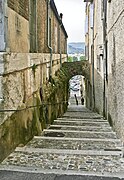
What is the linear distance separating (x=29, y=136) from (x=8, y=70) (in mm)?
2335

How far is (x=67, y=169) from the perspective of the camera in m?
4.63

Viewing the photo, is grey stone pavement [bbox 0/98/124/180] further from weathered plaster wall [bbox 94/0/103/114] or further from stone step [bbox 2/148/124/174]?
weathered plaster wall [bbox 94/0/103/114]

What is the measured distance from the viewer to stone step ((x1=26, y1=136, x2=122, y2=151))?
245 inches

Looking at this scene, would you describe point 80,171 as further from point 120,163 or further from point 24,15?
point 24,15

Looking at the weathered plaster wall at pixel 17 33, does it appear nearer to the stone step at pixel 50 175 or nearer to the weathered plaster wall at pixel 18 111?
the weathered plaster wall at pixel 18 111

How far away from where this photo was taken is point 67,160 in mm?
5113

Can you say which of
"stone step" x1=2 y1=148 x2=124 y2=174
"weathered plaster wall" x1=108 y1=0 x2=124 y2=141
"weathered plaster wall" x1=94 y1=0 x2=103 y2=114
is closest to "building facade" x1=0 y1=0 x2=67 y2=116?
"stone step" x1=2 y1=148 x2=124 y2=174

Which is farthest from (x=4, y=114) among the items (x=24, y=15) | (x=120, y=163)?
(x=24, y=15)

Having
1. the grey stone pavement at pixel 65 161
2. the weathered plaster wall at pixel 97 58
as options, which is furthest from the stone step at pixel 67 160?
the weathered plaster wall at pixel 97 58

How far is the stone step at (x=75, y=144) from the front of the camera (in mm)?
6219

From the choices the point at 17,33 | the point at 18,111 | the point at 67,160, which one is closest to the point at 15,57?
the point at 17,33

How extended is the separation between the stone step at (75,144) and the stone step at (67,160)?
0.44 m

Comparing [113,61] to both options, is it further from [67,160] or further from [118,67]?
[67,160]

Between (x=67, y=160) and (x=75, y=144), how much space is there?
1.42 m
